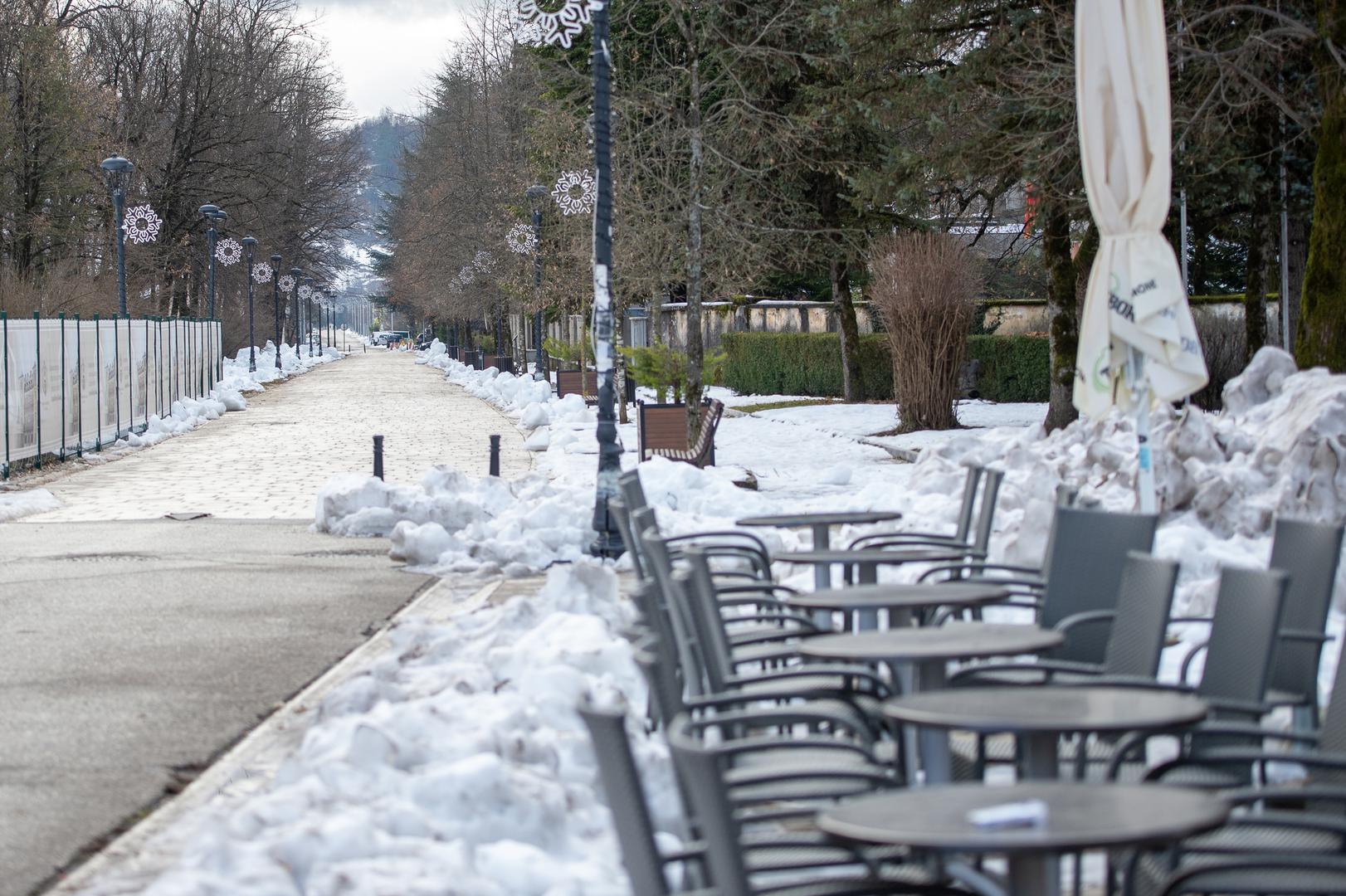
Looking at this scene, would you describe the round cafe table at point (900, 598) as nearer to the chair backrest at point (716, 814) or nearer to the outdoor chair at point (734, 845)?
the outdoor chair at point (734, 845)

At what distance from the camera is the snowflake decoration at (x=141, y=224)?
3647 cm

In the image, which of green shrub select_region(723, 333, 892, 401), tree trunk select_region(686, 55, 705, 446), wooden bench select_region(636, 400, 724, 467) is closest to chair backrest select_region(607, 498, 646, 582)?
wooden bench select_region(636, 400, 724, 467)

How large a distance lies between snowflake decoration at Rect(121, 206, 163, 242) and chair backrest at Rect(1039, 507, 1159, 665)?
3291 centimetres

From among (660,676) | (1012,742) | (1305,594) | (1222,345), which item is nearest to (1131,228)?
(1012,742)

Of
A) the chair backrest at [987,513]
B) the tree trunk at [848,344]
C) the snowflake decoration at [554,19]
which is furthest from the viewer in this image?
the tree trunk at [848,344]

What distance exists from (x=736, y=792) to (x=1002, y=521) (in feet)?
24.9

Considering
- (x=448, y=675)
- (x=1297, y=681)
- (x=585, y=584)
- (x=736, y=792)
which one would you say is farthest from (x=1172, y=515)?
(x=736, y=792)

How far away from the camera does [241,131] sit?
201 ft

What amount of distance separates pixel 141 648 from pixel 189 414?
2665cm

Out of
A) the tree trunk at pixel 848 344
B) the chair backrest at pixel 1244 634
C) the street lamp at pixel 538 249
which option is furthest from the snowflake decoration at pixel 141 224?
the chair backrest at pixel 1244 634

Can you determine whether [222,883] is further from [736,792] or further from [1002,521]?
[1002,521]

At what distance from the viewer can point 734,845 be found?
2793 millimetres

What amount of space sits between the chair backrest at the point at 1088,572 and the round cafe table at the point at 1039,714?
1.75 meters

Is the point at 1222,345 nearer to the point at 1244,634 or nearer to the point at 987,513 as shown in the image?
the point at 987,513
